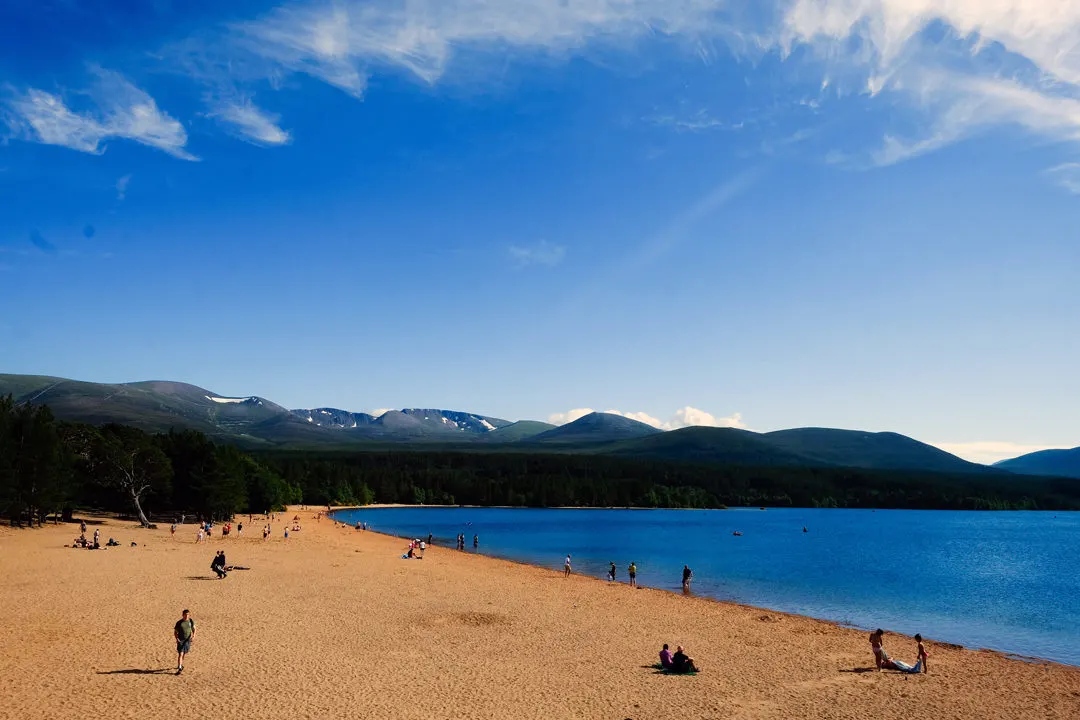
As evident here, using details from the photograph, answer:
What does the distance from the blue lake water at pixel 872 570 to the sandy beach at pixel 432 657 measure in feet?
25.6

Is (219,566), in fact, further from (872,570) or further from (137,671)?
(872,570)

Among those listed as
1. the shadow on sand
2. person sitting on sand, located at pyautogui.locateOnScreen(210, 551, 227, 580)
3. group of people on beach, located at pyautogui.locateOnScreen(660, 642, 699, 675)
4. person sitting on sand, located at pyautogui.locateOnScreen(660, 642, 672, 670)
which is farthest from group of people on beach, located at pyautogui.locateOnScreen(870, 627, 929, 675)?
person sitting on sand, located at pyautogui.locateOnScreen(210, 551, 227, 580)

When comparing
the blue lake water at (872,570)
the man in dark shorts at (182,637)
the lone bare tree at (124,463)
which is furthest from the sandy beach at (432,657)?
the lone bare tree at (124,463)

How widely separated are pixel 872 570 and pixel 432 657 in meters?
58.5

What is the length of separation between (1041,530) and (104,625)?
175541 millimetres

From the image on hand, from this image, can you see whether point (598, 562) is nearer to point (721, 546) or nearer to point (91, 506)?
point (721, 546)

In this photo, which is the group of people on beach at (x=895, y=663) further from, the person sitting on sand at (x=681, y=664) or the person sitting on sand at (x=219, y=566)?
the person sitting on sand at (x=219, y=566)

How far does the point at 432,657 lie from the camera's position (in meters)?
26.1

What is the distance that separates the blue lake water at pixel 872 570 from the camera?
134 ft

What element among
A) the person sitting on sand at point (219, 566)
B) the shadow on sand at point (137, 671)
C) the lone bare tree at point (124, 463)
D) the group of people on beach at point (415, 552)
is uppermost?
the lone bare tree at point (124, 463)

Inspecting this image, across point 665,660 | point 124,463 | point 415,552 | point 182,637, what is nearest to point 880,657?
point 665,660

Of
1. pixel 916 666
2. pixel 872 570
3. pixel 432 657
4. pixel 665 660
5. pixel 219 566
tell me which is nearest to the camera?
pixel 665 660

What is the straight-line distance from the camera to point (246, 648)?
26266 mm

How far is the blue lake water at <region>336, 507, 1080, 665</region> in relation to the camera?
40969 mm
